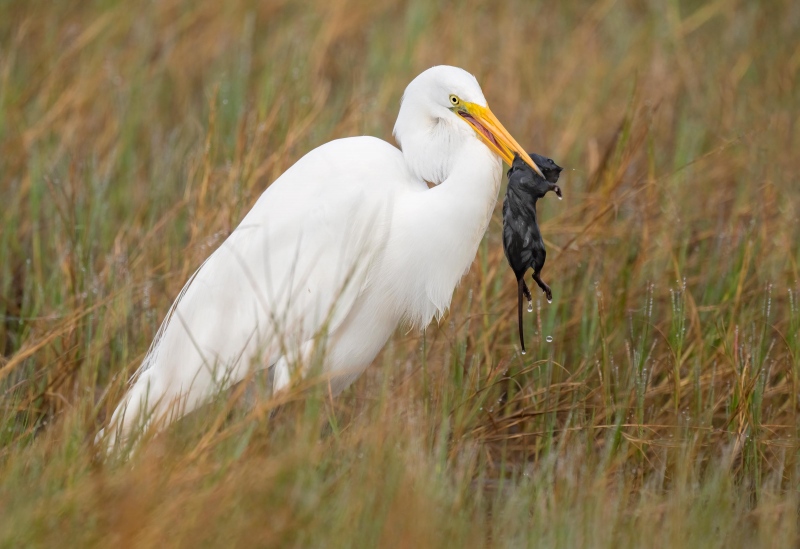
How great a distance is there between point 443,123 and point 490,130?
0.43 feet

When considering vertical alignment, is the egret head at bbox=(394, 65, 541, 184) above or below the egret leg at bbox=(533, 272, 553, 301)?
above

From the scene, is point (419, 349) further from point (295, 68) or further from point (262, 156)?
point (295, 68)

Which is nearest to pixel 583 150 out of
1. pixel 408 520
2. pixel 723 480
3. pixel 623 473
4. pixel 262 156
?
pixel 262 156

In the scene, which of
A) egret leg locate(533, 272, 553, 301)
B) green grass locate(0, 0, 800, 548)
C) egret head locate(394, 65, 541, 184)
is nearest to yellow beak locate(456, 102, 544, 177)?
Answer: egret head locate(394, 65, 541, 184)

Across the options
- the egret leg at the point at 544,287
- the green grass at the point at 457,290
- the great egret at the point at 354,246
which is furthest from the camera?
the great egret at the point at 354,246

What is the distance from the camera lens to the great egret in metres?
2.50

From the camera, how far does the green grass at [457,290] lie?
1902 mm

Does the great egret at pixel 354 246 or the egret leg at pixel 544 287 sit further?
the great egret at pixel 354 246

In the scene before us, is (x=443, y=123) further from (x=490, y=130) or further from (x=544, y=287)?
(x=544, y=287)

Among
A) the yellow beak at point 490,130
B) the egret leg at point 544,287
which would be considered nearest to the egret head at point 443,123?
the yellow beak at point 490,130

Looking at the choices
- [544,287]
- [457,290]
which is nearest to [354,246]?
[544,287]

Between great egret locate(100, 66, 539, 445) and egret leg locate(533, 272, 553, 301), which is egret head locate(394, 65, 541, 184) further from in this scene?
egret leg locate(533, 272, 553, 301)

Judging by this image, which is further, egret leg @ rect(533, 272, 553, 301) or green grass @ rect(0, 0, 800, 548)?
egret leg @ rect(533, 272, 553, 301)

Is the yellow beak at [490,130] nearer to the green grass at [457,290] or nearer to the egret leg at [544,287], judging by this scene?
the egret leg at [544,287]
